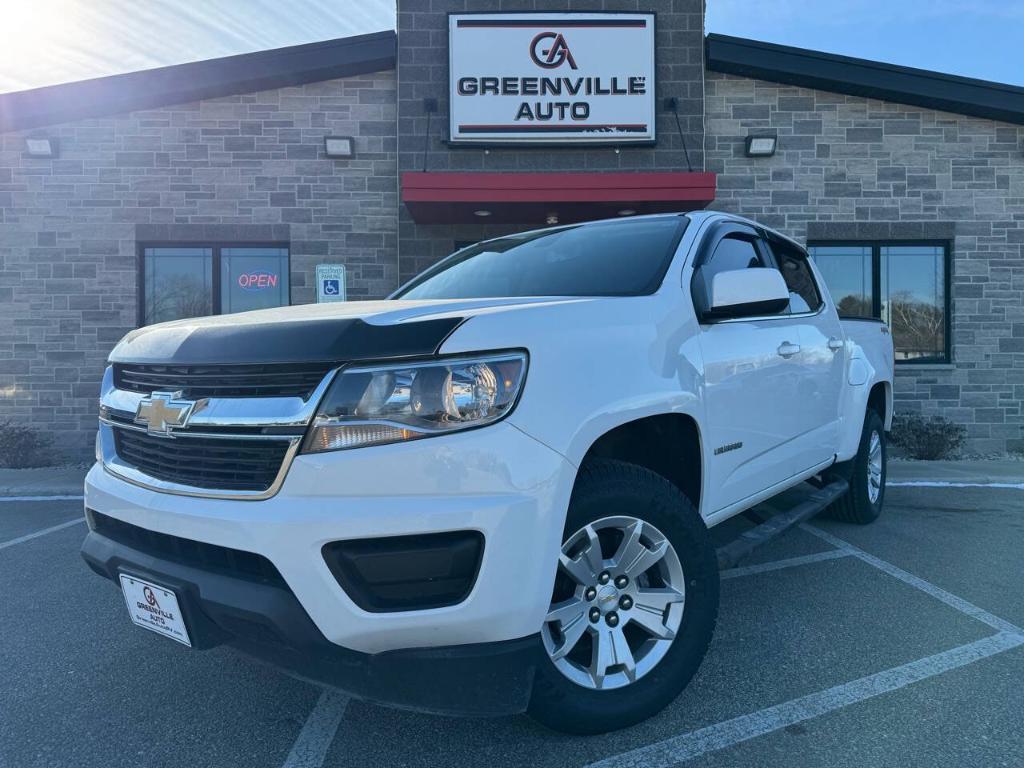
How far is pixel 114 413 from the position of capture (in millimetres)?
2514

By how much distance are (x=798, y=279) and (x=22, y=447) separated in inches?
343

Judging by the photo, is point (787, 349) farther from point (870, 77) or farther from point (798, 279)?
point (870, 77)

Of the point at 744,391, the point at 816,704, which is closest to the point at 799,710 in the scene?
the point at 816,704

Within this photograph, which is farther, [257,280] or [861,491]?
[257,280]

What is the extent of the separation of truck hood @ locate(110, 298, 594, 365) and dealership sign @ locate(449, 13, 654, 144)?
7237mm

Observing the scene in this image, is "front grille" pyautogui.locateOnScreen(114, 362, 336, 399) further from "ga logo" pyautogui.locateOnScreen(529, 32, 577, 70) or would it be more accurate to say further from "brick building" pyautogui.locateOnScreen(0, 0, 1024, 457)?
"ga logo" pyautogui.locateOnScreen(529, 32, 577, 70)

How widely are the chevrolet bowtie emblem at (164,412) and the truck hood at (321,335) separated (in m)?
0.12

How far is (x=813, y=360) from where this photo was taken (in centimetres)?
380

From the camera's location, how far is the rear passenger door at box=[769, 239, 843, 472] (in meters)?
3.71

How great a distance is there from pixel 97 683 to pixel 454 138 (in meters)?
7.59

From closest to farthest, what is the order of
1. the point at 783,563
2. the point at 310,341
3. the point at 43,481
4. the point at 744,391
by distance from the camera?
1. the point at 310,341
2. the point at 744,391
3. the point at 783,563
4. the point at 43,481

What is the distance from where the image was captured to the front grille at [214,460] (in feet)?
6.35

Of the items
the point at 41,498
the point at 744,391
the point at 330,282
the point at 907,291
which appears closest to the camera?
the point at 744,391

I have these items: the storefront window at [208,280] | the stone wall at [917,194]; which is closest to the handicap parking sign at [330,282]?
the storefront window at [208,280]
